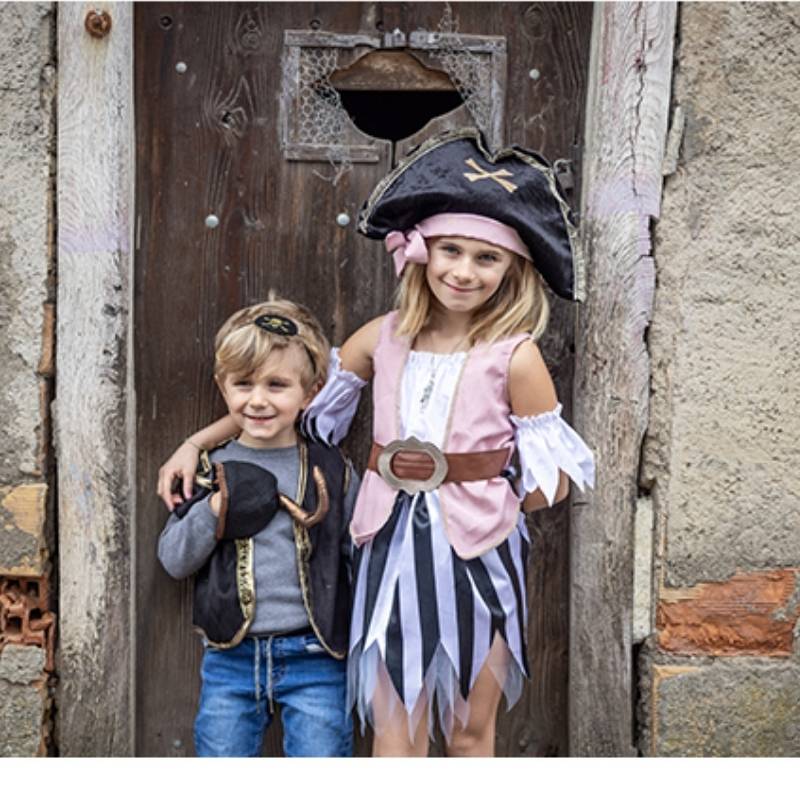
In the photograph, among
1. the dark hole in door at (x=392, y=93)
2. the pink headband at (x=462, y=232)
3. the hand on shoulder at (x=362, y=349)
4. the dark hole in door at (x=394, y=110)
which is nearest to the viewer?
the pink headband at (x=462, y=232)

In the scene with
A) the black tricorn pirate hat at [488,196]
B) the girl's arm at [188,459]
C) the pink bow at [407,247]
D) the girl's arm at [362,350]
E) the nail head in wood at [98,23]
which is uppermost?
the nail head in wood at [98,23]

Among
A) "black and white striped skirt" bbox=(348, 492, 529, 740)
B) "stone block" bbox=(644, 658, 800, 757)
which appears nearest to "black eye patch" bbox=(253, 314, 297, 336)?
"black and white striped skirt" bbox=(348, 492, 529, 740)

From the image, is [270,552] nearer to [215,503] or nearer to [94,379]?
[215,503]

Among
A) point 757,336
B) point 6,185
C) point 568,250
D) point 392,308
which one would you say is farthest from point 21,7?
point 757,336

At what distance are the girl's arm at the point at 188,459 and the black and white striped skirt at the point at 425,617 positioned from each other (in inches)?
19.5

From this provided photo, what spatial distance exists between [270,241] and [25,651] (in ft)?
4.16

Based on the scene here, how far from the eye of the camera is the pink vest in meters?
2.89

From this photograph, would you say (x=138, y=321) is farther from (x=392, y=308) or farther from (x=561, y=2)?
(x=561, y=2)

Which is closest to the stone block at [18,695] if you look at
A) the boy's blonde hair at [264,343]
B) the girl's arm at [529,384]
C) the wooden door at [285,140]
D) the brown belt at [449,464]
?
the wooden door at [285,140]

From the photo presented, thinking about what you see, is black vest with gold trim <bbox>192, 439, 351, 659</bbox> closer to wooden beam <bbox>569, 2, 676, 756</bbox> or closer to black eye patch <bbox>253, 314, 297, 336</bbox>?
black eye patch <bbox>253, 314, 297, 336</bbox>

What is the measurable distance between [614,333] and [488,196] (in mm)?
A: 584

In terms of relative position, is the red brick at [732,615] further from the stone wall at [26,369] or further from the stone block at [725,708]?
the stone wall at [26,369]

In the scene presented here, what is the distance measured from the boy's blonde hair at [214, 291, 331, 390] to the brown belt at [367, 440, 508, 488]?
0.33m

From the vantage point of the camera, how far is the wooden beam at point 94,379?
10.3 feet
